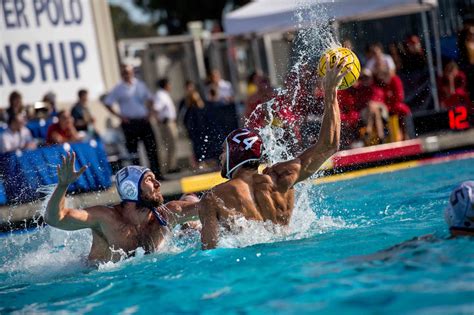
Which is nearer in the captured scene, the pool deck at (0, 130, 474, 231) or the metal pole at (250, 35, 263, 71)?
the pool deck at (0, 130, 474, 231)

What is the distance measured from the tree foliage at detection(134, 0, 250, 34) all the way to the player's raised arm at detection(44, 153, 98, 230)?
1335 inches

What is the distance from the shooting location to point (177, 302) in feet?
18.8

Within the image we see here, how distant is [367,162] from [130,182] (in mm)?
6282

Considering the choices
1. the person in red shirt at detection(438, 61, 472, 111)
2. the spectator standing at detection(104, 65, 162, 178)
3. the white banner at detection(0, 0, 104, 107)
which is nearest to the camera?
the spectator standing at detection(104, 65, 162, 178)

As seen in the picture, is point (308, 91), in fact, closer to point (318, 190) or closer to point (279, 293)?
point (318, 190)

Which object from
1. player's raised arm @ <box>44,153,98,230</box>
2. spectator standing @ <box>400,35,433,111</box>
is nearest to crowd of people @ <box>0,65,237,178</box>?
spectator standing @ <box>400,35,433,111</box>

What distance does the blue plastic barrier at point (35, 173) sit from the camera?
11719 mm

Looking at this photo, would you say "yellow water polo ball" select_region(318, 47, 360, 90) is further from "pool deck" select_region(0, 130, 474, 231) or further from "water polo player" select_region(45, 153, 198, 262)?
"pool deck" select_region(0, 130, 474, 231)

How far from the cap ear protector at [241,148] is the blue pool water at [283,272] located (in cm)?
54

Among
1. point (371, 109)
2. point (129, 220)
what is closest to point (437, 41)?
point (371, 109)

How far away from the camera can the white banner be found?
15000 millimetres

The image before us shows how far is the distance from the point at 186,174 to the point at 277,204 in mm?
6609

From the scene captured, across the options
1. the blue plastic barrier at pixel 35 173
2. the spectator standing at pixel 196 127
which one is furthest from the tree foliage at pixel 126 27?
the blue plastic barrier at pixel 35 173

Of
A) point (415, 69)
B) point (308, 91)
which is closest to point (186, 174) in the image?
point (308, 91)
